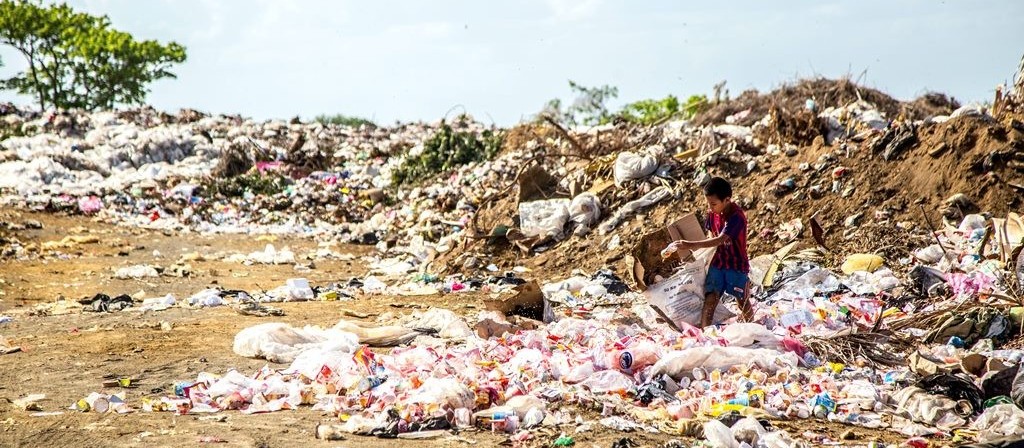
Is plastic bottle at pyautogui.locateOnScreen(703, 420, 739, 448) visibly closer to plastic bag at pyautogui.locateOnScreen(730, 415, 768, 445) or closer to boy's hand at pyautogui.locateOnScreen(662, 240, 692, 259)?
plastic bag at pyautogui.locateOnScreen(730, 415, 768, 445)

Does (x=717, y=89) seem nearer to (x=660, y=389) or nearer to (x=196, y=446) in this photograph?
(x=660, y=389)

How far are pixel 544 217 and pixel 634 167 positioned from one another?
111 cm

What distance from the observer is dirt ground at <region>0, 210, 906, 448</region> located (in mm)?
4102

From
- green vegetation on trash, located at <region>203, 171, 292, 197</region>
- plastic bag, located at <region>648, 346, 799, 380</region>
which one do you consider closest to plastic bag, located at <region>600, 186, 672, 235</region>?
plastic bag, located at <region>648, 346, 799, 380</region>

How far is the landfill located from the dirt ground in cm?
7

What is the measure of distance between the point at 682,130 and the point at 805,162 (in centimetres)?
345

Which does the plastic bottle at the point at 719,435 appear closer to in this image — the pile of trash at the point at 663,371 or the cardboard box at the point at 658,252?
the pile of trash at the point at 663,371

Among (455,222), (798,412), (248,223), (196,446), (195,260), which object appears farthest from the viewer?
(248,223)

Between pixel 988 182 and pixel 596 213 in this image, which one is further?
pixel 596 213

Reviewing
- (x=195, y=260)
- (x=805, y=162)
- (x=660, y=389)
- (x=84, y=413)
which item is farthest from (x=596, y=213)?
(x=84, y=413)

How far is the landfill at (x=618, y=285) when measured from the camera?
14.5 ft

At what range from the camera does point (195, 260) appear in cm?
1127

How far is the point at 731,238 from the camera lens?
17.8 feet

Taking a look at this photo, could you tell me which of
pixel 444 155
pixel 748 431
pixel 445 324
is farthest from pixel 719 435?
pixel 444 155
